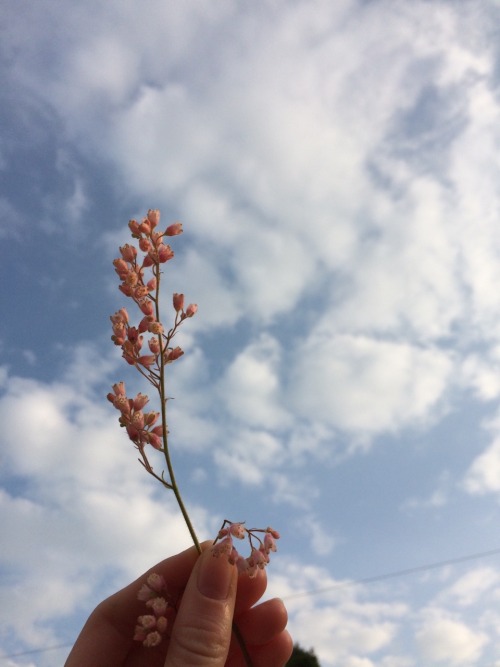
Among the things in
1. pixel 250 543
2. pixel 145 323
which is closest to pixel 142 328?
pixel 145 323

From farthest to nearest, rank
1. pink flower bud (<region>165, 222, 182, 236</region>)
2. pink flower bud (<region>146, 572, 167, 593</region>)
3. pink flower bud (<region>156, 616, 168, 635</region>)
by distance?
pink flower bud (<region>165, 222, 182, 236</region>) → pink flower bud (<region>146, 572, 167, 593</region>) → pink flower bud (<region>156, 616, 168, 635</region>)

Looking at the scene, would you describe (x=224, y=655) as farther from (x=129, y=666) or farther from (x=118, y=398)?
(x=118, y=398)

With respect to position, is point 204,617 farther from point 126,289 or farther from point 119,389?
point 126,289

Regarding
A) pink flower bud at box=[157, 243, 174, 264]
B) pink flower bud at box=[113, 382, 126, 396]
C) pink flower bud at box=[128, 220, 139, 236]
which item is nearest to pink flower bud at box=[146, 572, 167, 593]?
pink flower bud at box=[113, 382, 126, 396]

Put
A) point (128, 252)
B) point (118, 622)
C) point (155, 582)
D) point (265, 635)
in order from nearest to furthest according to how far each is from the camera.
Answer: point (155, 582) → point (128, 252) → point (265, 635) → point (118, 622)

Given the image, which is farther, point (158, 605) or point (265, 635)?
point (265, 635)

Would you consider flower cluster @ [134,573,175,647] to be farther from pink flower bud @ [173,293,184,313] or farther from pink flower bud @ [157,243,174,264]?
pink flower bud @ [157,243,174,264]

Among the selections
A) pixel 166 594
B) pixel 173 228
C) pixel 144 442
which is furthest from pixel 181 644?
pixel 173 228
